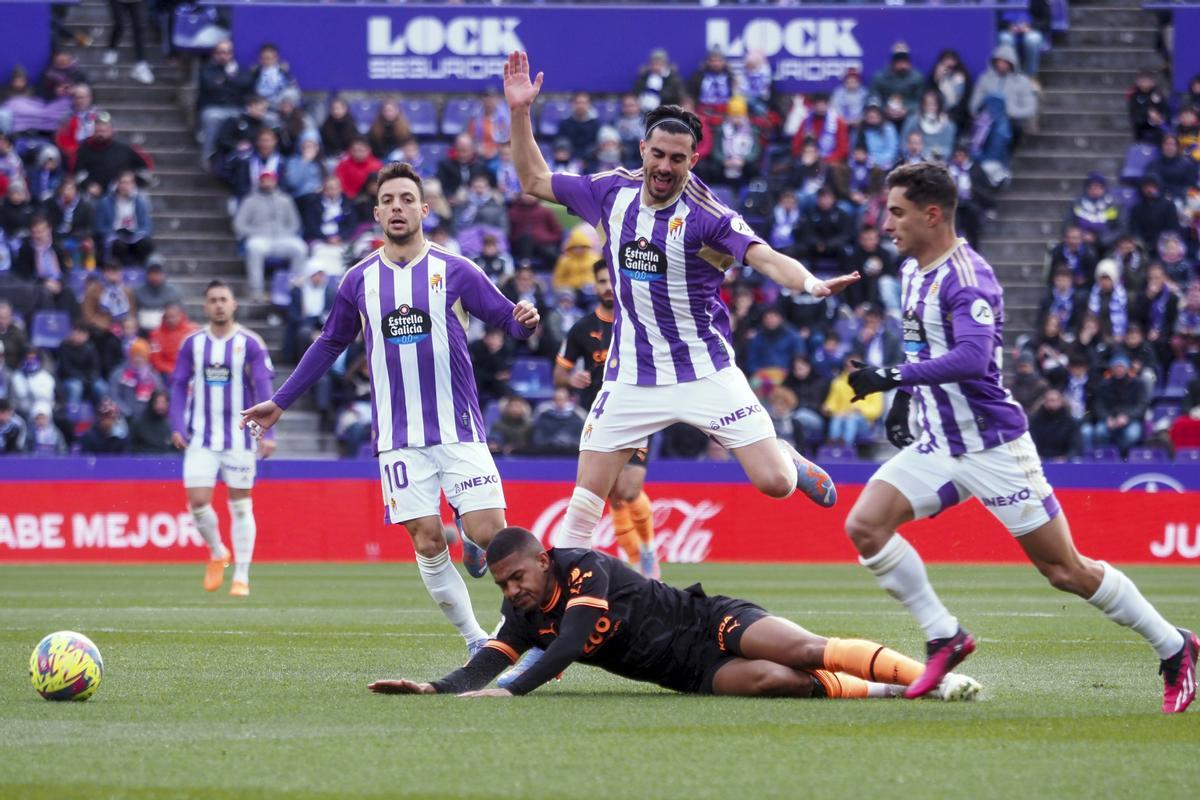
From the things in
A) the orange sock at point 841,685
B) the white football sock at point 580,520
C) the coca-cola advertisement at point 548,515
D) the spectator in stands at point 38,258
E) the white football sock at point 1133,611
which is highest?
the spectator in stands at point 38,258

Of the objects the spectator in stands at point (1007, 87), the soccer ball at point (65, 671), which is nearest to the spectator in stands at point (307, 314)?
the spectator in stands at point (1007, 87)

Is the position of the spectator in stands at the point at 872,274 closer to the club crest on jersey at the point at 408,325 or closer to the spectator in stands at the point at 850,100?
the spectator in stands at the point at 850,100

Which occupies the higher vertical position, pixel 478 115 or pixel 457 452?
pixel 478 115

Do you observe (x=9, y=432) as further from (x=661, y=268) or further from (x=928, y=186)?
(x=928, y=186)

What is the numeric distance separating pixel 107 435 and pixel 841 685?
15.1 metres

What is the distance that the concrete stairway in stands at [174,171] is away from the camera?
26094mm

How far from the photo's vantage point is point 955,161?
26.1 meters

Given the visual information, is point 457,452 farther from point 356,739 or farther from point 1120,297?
point 1120,297

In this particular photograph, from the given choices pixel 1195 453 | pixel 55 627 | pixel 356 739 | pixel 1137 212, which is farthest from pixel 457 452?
pixel 1137 212

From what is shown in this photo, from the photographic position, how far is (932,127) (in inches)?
1025

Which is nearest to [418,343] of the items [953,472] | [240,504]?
[953,472]

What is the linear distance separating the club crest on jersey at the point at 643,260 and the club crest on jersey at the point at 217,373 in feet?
24.7

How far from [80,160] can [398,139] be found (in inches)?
172

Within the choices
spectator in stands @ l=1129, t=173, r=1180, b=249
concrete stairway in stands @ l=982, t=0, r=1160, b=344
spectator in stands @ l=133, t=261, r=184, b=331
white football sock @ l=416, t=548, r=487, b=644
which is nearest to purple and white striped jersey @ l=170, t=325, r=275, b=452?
white football sock @ l=416, t=548, r=487, b=644
